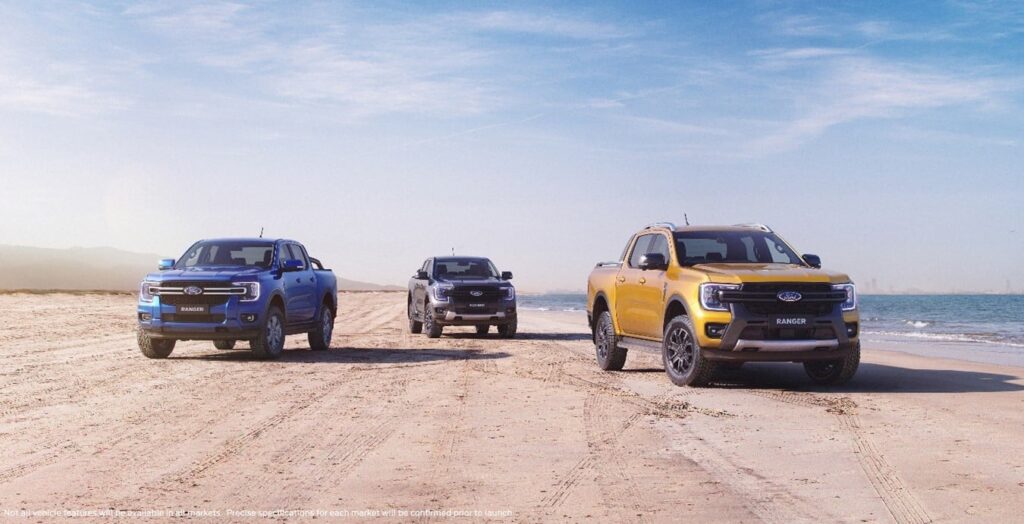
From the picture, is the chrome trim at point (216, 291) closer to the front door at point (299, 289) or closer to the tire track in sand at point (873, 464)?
the front door at point (299, 289)

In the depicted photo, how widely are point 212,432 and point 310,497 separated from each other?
9.75 feet

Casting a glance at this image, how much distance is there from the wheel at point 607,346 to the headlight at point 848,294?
3472 mm

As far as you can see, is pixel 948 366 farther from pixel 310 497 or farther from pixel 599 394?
pixel 310 497

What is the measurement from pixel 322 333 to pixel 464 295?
427 centimetres

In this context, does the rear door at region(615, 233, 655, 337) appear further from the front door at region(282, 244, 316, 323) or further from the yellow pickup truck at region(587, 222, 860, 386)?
the front door at region(282, 244, 316, 323)

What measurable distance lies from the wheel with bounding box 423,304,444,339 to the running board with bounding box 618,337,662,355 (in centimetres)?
897

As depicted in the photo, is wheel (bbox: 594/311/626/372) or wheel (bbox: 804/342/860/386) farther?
wheel (bbox: 594/311/626/372)

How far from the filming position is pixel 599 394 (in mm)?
11922

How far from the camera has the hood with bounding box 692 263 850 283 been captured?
12.1 meters

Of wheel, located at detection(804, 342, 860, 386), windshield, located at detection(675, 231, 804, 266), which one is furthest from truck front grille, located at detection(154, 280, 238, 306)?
wheel, located at detection(804, 342, 860, 386)

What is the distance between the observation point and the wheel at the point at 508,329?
2369 centimetres

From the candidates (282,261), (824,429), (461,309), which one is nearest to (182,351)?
(282,261)

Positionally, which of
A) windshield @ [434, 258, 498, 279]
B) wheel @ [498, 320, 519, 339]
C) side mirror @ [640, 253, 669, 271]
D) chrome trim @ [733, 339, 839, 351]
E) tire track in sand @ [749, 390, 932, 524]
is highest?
side mirror @ [640, 253, 669, 271]

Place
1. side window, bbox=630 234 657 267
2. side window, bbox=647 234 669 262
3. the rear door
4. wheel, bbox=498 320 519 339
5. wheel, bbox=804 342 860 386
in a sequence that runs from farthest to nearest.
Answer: wheel, bbox=498 320 519 339, side window, bbox=630 234 657 267, the rear door, side window, bbox=647 234 669 262, wheel, bbox=804 342 860 386
